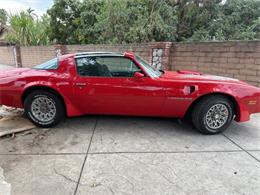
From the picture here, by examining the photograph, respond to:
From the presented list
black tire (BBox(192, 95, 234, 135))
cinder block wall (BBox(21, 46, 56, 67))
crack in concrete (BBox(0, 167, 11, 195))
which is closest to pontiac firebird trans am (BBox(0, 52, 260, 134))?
black tire (BBox(192, 95, 234, 135))

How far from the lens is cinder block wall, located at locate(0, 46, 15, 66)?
17.0 meters

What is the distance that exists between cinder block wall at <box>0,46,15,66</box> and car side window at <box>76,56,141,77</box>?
1571 cm

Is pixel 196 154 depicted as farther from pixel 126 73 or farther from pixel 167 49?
pixel 167 49

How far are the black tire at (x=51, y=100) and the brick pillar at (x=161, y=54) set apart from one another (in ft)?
14.7

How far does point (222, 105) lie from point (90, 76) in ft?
7.70

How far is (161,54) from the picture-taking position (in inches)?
286

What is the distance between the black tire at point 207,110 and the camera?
3.54 m

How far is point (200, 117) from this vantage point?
358 centimetres

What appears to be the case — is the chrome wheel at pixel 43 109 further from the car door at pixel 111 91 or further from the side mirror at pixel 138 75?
the side mirror at pixel 138 75

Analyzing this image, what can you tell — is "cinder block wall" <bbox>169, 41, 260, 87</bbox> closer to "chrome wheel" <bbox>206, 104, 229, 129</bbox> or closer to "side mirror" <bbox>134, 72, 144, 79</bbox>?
"chrome wheel" <bbox>206, 104, 229, 129</bbox>

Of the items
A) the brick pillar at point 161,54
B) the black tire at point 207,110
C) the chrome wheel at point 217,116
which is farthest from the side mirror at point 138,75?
the brick pillar at point 161,54

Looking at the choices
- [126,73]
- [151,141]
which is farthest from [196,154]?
[126,73]

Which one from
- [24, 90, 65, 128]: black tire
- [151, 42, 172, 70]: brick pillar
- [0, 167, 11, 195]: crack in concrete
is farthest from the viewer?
[151, 42, 172, 70]: brick pillar

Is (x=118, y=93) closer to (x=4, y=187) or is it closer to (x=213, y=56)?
(x=4, y=187)
